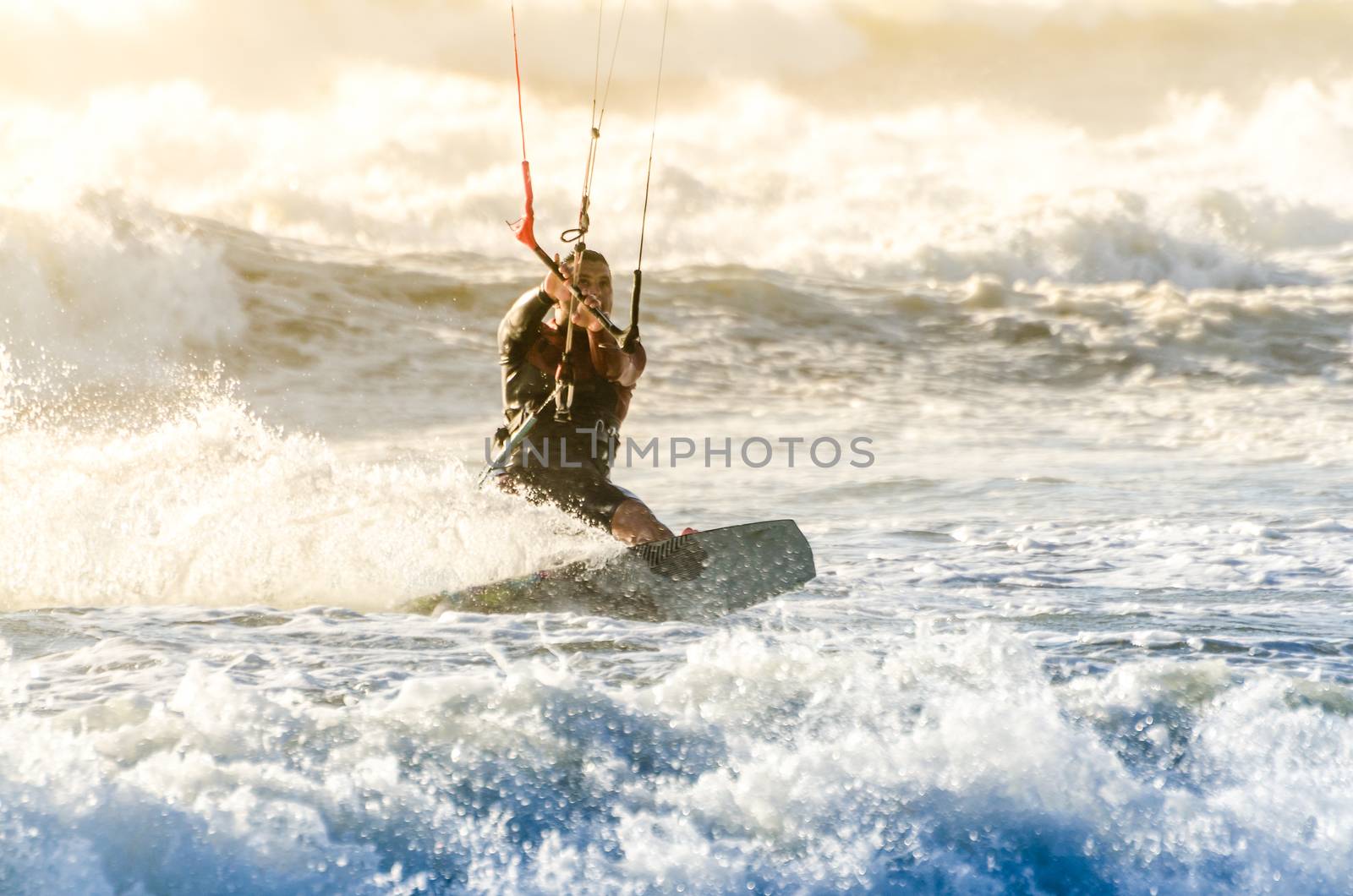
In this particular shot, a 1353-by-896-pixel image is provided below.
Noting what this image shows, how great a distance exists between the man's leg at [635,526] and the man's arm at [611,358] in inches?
24.0

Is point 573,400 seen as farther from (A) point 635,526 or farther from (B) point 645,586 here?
(B) point 645,586

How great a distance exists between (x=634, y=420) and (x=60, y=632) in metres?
8.77

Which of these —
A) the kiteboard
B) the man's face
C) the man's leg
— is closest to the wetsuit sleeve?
the man's face

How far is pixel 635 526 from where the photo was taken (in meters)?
5.95

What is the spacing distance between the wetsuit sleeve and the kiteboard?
1189 millimetres

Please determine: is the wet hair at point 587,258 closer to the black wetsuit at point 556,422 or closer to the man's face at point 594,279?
the man's face at point 594,279

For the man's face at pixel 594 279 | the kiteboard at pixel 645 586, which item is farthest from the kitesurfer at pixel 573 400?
the kiteboard at pixel 645 586

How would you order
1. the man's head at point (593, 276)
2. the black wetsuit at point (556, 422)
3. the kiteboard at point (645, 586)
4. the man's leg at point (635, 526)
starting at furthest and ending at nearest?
the black wetsuit at point (556, 422)
the man's head at point (593, 276)
the man's leg at point (635, 526)
the kiteboard at point (645, 586)

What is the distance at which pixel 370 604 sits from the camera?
5.80m

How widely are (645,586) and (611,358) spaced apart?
3.79 ft

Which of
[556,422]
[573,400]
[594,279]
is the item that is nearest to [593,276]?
[594,279]

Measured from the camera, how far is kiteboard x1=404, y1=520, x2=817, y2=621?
5629 millimetres

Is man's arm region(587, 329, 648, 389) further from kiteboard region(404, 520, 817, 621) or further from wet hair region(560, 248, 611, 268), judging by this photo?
kiteboard region(404, 520, 817, 621)

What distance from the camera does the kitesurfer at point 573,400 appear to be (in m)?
6.04
